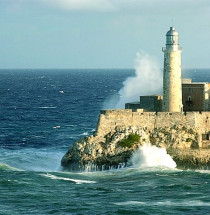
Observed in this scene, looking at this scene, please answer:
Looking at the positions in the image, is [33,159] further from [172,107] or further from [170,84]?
[170,84]

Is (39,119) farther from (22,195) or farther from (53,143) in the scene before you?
(22,195)

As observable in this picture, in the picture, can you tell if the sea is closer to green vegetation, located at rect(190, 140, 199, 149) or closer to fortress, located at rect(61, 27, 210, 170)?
fortress, located at rect(61, 27, 210, 170)

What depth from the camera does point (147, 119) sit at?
54594 mm

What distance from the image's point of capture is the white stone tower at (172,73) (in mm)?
56500

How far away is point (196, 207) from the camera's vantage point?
39.4 meters

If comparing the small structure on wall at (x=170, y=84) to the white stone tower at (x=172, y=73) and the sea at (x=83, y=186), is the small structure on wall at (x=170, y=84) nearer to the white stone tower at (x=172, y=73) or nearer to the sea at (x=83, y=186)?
the white stone tower at (x=172, y=73)

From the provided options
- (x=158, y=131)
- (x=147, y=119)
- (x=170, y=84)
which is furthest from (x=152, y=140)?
(x=170, y=84)

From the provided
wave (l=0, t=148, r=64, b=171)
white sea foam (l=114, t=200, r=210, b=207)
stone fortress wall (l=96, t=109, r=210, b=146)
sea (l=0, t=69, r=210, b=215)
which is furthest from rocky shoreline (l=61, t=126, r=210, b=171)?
white sea foam (l=114, t=200, r=210, b=207)

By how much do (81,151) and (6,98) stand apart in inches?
3398

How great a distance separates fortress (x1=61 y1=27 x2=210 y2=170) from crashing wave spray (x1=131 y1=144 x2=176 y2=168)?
0.43 meters

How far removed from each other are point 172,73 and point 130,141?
8052 mm

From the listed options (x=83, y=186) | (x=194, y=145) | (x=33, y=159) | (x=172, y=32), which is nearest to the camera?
(x=83, y=186)

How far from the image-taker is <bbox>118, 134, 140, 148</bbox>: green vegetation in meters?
52.4

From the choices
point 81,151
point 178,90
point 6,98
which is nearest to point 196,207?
point 81,151
